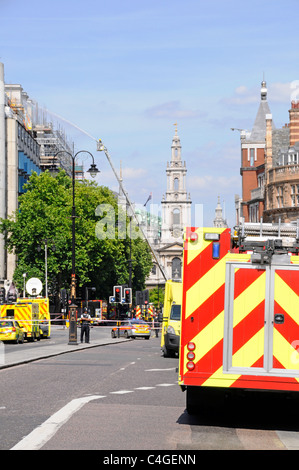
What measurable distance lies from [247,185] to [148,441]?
3762 inches

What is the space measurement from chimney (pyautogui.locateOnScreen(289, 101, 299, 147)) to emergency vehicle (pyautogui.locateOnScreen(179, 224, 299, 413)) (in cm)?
7424

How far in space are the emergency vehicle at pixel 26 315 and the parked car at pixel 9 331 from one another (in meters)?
3.03

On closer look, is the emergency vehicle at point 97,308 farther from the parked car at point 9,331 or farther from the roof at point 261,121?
the parked car at point 9,331

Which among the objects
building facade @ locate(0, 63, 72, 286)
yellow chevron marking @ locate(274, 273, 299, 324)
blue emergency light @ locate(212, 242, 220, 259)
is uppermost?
building facade @ locate(0, 63, 72, 286)

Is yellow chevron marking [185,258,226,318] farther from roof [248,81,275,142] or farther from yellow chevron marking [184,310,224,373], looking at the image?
roof [248,81,275,142]

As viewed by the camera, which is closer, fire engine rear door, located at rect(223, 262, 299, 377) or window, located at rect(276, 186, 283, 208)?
fire engine rear door, located at rect(223, 262, 299, 377)

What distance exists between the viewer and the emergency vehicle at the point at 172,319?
3044 centimetres

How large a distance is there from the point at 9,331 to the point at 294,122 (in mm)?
50628

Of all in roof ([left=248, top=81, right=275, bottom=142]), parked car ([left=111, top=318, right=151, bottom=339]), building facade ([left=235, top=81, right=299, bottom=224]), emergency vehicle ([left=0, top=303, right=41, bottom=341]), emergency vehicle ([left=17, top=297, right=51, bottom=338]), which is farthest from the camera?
roof ([left=248, top=81, right=275, bottom=142])

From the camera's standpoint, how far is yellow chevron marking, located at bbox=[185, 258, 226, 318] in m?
12.4

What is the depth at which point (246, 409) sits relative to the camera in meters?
14.6

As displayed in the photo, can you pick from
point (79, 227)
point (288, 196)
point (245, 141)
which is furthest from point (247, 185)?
point (79, 227)

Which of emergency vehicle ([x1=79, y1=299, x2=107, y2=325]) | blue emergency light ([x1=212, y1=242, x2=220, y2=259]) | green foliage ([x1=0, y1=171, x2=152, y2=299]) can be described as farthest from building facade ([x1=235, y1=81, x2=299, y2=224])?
blue emergency light ([x1=212, y1=242, x2=220, y2=259])

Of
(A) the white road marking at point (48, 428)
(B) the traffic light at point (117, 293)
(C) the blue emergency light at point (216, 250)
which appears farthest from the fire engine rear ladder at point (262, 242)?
(B) the traffic light at point (117, 293)
